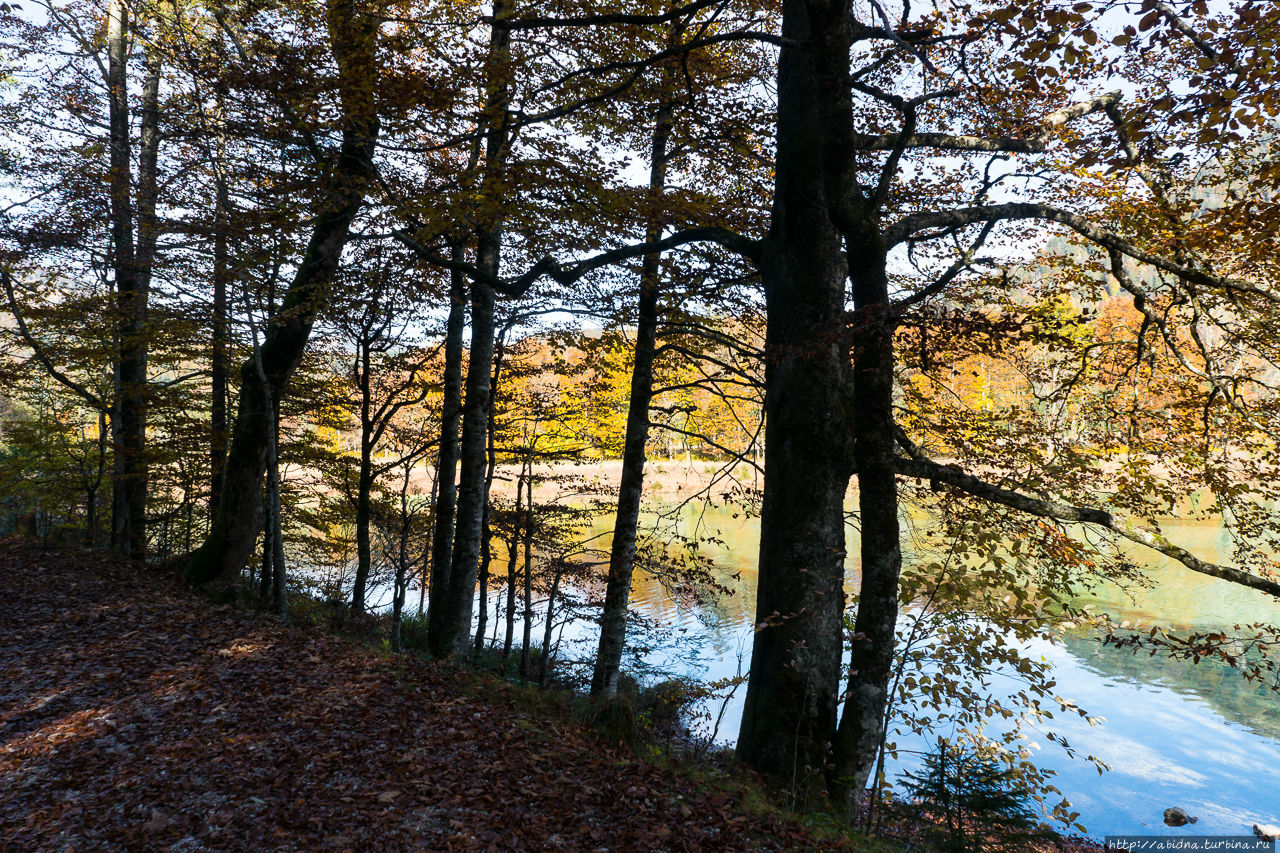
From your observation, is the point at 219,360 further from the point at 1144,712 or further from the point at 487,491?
the point at 1144,712

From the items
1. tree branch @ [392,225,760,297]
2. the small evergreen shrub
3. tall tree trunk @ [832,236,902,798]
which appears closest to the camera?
tall tree trunk @ [832,236,902,798]

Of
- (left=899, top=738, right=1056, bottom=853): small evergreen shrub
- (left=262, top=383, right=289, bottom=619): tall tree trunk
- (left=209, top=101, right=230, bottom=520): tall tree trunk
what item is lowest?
(left=899, top=738, right=1056, bottom=853): small evergreen shrub

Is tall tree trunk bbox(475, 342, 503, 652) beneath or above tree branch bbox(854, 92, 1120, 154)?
beneath

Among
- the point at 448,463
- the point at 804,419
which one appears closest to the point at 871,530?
the point at 804,419

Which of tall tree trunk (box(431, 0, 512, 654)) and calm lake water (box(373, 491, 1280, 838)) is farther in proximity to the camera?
calm lake water (box(373, 491, 1280, 838))

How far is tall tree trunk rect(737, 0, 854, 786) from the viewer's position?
206 inches

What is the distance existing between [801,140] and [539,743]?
5.69 m

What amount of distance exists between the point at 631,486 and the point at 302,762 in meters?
5.33

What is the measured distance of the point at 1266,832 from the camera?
8250 mm

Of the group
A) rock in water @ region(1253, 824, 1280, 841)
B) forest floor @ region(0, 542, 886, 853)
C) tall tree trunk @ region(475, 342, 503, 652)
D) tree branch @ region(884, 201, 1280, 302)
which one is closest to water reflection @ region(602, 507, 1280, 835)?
rock in water @ region(1253, 824, 1280, 841)

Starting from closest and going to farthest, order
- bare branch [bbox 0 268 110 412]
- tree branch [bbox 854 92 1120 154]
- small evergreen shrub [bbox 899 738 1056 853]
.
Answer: small evergreen shrub [bbox 899 738 1056 853] < tree branch [bbox 854 92 1120 154] < bare branch [bbox 0 268 110 412]

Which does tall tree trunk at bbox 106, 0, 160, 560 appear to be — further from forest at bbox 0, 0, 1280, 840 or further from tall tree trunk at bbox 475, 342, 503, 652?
tall tree trunk at bbox 475, 342, 503, 652

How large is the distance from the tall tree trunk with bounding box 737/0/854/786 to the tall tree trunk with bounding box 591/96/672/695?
322 cm

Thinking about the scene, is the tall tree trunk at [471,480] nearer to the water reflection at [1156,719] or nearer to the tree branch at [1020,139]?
the water reflection at [1156,719]
